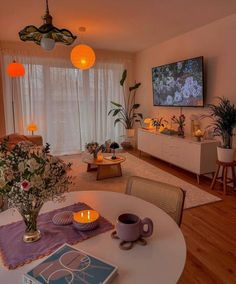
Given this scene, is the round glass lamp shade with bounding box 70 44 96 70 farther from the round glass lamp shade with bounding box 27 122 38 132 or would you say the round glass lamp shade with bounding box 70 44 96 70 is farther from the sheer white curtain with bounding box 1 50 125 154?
the sheer white curtain with bounding box 1 50 125 154

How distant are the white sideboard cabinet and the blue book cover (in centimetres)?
305

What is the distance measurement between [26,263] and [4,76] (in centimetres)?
496

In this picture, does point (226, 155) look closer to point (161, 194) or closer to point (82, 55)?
point (161, 194)

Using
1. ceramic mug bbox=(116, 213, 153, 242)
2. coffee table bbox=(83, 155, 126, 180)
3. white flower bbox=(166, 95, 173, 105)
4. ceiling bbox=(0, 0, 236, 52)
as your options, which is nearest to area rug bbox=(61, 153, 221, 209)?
coffee table bbox=(83, 155, 126, 180)

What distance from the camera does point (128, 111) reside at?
631 centimetres

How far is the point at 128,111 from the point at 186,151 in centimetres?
278

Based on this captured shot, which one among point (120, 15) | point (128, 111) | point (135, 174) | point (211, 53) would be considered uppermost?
point (120, 15)

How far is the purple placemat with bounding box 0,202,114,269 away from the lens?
2.95 feet

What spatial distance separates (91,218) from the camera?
113 cm

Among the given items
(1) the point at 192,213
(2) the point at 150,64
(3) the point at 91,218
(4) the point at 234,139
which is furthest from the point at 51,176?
(2) the point at 150,64

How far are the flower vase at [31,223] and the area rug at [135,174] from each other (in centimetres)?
185

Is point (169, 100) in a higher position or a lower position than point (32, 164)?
higher

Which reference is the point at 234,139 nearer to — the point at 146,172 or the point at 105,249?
the point at 146,172

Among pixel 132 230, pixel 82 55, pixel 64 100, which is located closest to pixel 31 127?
pixel 64 100
